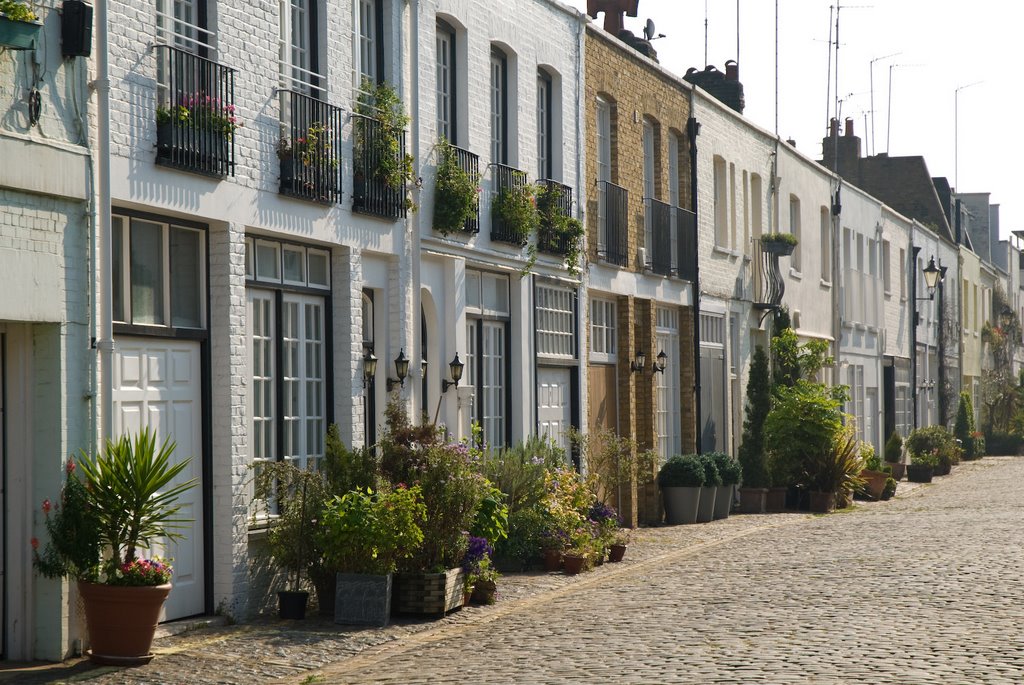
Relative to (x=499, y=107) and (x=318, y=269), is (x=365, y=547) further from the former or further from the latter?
(x=499, y=107)

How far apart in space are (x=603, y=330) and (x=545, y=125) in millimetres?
3459

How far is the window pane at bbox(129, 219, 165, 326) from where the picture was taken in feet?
37.6

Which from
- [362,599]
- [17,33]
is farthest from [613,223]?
[17,33]

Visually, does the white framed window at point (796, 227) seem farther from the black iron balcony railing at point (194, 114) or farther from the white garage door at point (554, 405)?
the black iron balcony railing at point (194, 114)

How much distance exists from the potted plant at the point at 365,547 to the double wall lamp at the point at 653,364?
33.5ft

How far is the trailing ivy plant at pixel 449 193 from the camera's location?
16.0 m

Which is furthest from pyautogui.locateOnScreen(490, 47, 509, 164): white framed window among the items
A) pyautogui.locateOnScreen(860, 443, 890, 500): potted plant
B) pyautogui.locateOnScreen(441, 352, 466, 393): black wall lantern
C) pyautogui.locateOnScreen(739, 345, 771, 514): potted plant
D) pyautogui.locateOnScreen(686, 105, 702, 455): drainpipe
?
pyautogui.locateOnScreen(860, 443, 890, 500): potted plant

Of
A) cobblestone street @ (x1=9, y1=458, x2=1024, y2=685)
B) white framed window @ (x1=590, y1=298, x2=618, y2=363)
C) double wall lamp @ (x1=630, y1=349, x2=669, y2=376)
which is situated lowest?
cobblestone street @ (x1=9, y1=458, x2=1024, y2=685)

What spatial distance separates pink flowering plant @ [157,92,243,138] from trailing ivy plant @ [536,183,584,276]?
6.84m

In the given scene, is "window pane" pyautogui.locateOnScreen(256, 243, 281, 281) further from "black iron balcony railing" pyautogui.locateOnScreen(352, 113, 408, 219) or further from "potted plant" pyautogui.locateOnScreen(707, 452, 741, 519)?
"potted plant" pyautogui.locateOnScreen(707, 452, 741, 519)

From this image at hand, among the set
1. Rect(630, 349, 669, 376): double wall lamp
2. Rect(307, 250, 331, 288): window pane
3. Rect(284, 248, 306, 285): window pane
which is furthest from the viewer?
Rect(630, 349, 669, 376): double wall lamp

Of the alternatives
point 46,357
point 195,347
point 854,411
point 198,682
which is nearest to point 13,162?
point 46,357

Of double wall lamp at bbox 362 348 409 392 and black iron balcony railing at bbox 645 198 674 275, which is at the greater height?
black iron balcony railing at bbox 645 198 674 275

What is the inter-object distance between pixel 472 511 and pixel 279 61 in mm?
4221
